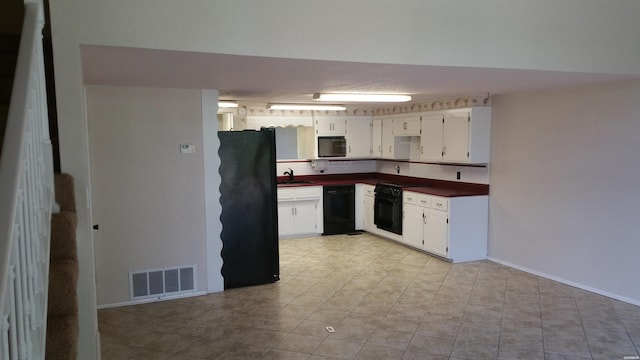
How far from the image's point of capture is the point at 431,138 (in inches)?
258

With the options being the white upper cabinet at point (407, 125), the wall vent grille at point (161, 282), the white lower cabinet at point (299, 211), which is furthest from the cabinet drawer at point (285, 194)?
the wall vent grille at point (161, 282)

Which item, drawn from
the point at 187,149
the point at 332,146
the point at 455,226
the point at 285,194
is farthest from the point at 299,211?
the point at 187,149

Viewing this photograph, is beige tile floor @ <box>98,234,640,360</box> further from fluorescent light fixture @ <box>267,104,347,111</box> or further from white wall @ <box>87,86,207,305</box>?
fluorescent light fixture @ <box>267,104,347,111</box>

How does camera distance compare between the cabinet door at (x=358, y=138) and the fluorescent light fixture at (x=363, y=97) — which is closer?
the fluorescent light fixture at (x=363, y=97)

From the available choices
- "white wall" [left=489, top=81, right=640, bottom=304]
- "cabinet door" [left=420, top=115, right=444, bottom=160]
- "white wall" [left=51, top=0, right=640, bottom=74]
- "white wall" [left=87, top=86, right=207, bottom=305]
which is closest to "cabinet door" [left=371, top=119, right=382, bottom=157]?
"cabinet door" [left=420, top=115, right=444, bottom=160]

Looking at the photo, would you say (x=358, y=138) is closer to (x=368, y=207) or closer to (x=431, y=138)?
(x=368, y=207)

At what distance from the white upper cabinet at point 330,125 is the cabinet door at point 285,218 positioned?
4.70 ft

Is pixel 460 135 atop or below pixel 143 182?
atop

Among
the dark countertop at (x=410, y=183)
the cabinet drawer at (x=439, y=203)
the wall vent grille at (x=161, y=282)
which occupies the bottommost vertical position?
the wall vent grille at (x=161, y=282)

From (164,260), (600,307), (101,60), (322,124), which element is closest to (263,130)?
(164,260)

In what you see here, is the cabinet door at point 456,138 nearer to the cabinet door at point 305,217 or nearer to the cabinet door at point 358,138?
the cabinet door at point 358,138

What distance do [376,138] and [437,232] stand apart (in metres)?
2.53

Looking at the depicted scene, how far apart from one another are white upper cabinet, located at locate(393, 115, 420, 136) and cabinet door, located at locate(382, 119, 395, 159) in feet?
0.44

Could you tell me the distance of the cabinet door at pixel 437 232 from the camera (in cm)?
593
